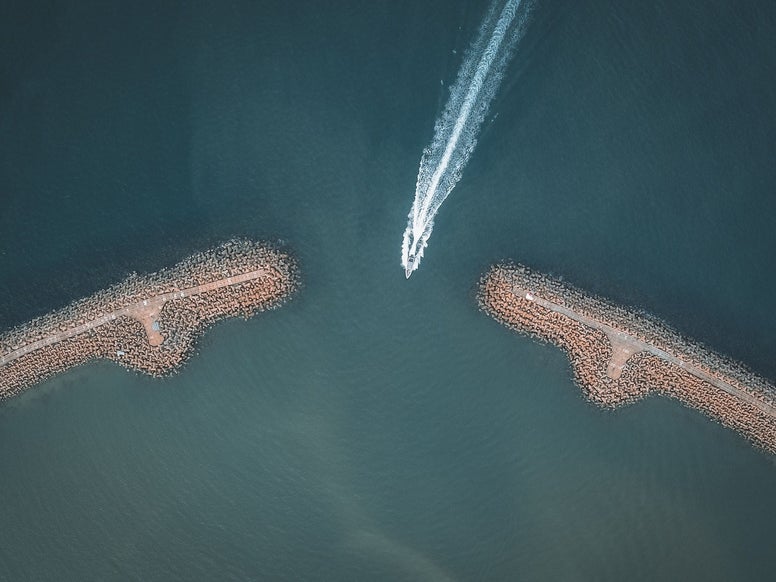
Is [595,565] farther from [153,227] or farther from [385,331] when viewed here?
[153,227]

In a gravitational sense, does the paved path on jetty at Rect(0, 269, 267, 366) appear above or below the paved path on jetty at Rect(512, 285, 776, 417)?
above

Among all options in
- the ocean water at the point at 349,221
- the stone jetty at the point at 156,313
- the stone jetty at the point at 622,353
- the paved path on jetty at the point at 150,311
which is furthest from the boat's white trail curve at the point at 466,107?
the paved path on jetty at the point at 150,311

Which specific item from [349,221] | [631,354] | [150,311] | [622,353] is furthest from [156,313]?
[631,354]

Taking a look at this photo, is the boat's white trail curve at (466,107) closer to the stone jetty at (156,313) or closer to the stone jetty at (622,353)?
the stone jetty at (622,353)

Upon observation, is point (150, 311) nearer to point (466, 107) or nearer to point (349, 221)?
point (349, 221)

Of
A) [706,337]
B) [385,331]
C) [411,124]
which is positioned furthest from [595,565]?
[411,124]

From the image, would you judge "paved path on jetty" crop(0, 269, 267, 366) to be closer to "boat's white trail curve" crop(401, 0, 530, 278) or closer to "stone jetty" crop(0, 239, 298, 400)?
"stone jetty" crop(0, 239, 298, 400)

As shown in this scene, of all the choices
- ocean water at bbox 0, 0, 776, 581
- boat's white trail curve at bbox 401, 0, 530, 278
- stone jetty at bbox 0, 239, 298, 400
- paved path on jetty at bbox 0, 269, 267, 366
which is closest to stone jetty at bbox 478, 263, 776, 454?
ocean water at bbox 0, 0, 776, 581
